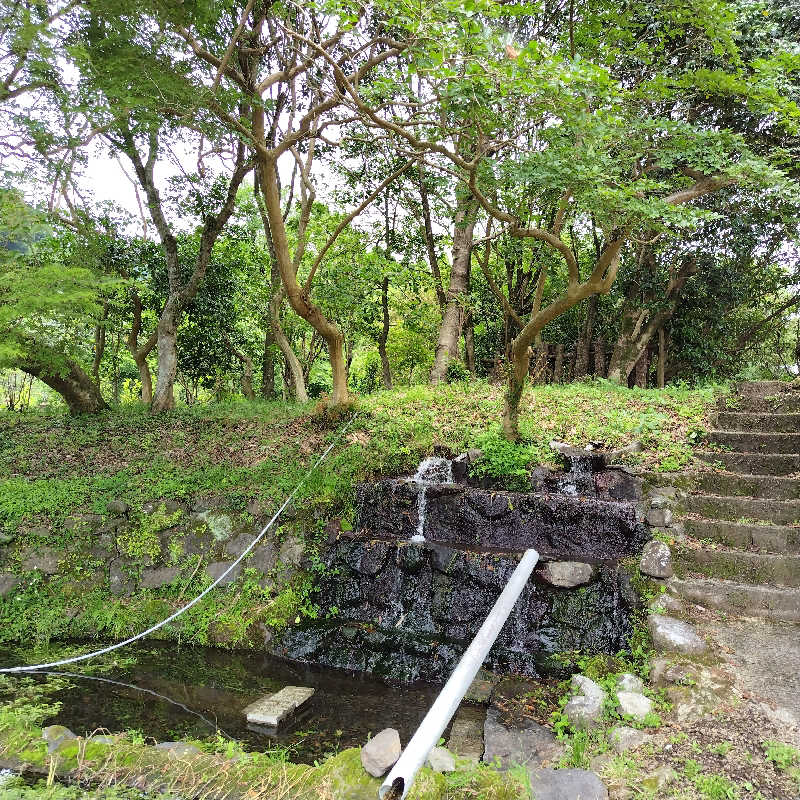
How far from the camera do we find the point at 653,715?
353 centimetres

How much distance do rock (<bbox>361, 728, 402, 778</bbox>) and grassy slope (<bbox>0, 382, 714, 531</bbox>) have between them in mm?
3992

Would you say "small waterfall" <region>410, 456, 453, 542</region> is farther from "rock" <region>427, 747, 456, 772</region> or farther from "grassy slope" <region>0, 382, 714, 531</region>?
"rock" <region>427, 747, 456, 772</region>

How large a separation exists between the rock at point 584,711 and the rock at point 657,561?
1911 mm

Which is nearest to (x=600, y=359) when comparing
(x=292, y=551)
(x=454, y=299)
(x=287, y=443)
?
(x=454, y=299)

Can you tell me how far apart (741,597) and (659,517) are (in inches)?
46.7

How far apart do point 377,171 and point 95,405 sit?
7.98m

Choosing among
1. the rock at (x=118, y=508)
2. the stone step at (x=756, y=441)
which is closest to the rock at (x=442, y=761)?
the stone step at (x=756, y=441)

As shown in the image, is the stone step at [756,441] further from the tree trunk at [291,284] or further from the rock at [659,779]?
the tree trunk at [291,284]

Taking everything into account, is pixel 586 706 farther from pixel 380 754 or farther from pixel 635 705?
pixel 380 754

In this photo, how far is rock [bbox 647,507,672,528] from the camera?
5.82m

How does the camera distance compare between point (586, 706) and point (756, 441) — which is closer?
point (586, 706)

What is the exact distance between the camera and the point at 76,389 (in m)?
10.4

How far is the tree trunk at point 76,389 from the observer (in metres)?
9.77

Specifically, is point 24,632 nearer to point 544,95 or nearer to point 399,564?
point 399,564
